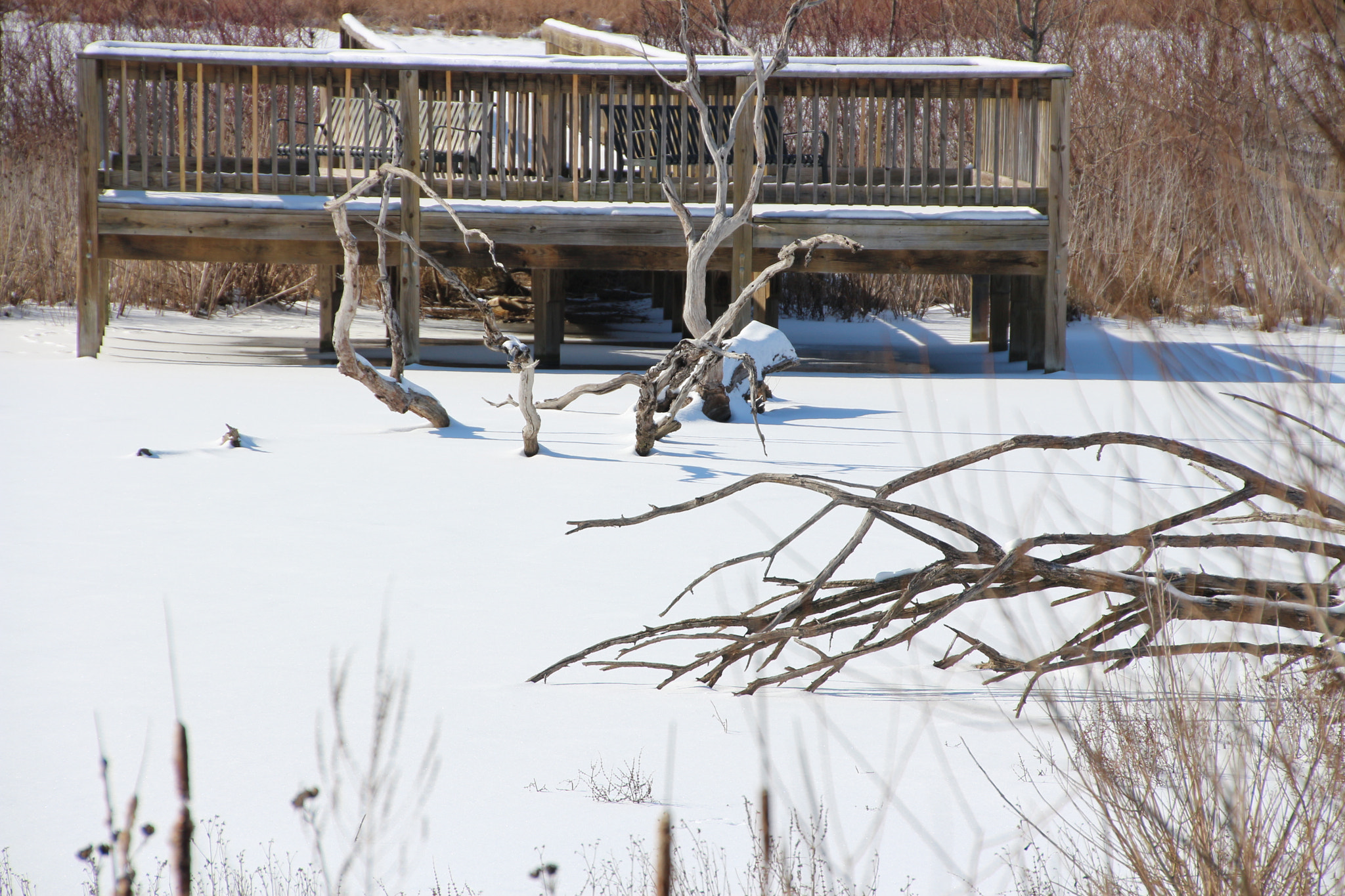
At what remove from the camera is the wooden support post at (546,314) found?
9984mm

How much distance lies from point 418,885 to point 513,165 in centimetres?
956

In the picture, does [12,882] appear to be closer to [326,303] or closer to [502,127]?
[502,127]

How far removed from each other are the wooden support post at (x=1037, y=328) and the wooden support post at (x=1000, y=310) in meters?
0.88

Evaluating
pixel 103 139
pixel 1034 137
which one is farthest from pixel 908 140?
pixel 103 139

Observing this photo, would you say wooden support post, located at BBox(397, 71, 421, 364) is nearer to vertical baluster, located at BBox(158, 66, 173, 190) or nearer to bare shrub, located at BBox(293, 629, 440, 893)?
vertical baluster, located at BBox(158, 66, 173, 190)

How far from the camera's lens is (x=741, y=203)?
32.0 feet

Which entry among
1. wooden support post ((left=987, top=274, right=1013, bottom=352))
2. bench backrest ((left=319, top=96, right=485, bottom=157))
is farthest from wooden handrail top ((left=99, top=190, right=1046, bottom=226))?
wooden support post ((left=987, top=274, right=1013, bottom=352))

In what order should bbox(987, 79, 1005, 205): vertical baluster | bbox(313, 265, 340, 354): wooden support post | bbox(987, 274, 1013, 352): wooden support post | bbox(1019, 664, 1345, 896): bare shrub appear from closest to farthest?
1. bbox(1019, 664, 1345, 896): bare shrub
2. bbox(987, 79, 1005, 205): vertical baluster
3. bbox(313, 265, 340, 354): wooden support post
4. bbox(987, 274, 1013, 352): wooden support post

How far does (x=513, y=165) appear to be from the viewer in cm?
1120

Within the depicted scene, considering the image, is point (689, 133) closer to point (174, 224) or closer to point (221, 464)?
point (174, 224)

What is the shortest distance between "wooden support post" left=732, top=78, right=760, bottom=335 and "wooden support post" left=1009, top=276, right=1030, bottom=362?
7.70 ft

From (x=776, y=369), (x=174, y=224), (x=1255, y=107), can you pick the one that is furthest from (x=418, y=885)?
(x=174, y=224)

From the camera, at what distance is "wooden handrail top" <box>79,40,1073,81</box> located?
9156 mm

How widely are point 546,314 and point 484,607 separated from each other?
244 inches
